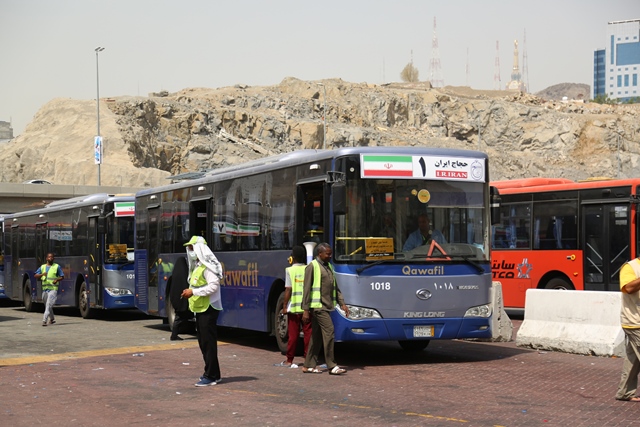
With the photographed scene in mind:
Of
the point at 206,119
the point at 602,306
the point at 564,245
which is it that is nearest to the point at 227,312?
the point at 602,306

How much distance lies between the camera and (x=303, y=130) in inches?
5113

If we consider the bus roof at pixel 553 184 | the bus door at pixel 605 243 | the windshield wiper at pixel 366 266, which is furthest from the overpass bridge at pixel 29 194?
the windshield wiper at pixel 366 266

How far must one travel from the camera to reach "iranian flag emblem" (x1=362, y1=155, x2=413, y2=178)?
14320 mm

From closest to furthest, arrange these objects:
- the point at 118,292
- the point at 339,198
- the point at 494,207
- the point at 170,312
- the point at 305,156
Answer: the point at 339,198, the point at 494,207, the point at 305,156, the point at 170,312, the point at 118,292

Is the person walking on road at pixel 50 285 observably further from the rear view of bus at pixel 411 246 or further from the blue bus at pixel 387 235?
the rear view of bus at pixel 411 246

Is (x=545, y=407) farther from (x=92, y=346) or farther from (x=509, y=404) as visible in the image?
(x=92, y=346)

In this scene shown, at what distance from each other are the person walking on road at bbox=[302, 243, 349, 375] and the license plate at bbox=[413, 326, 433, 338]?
1.24 m

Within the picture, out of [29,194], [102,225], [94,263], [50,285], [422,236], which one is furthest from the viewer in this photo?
[29,194]

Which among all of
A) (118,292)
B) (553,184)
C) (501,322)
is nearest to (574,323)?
(501,322)

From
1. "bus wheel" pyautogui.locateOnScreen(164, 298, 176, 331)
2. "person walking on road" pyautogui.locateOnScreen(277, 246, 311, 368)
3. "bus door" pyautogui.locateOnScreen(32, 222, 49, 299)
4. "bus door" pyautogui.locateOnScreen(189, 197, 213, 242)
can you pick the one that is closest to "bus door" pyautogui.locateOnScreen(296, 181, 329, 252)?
"person walking on road" pyautogui.locateOnScreen(277, 246, 311, 368)

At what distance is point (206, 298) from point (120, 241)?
14231 mm

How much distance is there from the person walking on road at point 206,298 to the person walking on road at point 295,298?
1975mm

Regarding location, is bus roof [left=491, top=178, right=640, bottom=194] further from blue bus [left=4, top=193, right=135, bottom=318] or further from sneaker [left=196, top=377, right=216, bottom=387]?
sneaker [left=196, top=377, right=216, bottom=387]

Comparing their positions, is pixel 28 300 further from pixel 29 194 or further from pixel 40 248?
pixel 29 194
